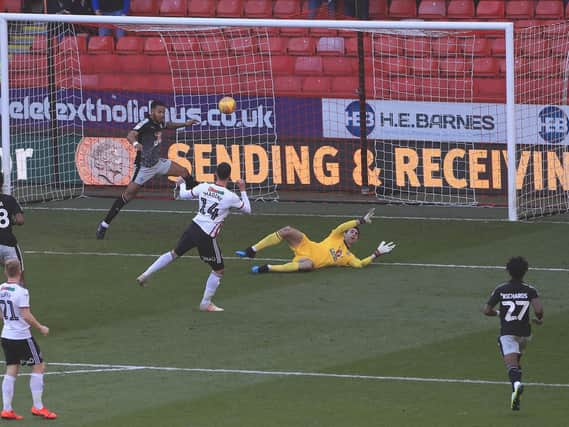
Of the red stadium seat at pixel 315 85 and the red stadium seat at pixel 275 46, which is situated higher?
the red stadium seat at pixel 275 46

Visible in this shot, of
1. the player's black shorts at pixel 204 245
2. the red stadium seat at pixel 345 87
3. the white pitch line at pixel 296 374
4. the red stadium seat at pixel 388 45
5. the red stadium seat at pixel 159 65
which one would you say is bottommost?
the white pitch line at pixel 296 374

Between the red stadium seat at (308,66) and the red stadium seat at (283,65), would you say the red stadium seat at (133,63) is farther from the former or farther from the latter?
the red stadium seat at (308,66)

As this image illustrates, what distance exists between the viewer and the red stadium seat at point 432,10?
32188 mm

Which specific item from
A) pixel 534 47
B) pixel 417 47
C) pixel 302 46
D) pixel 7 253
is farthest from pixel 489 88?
pixel 7 253

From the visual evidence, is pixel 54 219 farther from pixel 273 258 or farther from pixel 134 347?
pixel 134 347

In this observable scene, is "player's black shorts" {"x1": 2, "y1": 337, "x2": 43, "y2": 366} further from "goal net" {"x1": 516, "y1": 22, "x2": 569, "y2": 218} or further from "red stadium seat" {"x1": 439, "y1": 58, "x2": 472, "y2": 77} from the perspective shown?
"red stadium seat" {"x1": 439, "y1": 58, "x2": 472, "y2": 77}

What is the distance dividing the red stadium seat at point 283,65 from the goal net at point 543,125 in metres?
4.95

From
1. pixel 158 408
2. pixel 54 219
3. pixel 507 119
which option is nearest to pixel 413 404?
pixel 158 408

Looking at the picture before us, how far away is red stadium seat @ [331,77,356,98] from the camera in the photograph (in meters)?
30.0

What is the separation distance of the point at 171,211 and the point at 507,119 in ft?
21.2

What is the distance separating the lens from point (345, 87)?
1203 inches

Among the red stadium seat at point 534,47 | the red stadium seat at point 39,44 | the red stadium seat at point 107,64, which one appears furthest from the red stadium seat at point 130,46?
the red stadium seat at point 534,47

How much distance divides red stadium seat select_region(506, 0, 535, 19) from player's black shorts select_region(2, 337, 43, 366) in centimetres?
1910

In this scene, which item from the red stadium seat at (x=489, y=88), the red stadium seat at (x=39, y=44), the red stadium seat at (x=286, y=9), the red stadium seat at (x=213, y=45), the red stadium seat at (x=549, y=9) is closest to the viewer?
the red stadium seat at (x=489, y=88)
